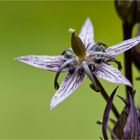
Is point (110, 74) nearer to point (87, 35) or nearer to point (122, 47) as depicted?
point (122, 47)

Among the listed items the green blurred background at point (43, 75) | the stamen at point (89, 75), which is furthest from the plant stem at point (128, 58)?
the green blurred background at point (43, 75)

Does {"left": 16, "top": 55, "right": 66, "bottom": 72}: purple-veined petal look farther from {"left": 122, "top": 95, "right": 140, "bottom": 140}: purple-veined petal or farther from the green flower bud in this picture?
{"left": 122, "top": 95, "right": 140, "bottom": 140}: purple-veined petal

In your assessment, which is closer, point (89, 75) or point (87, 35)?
point (89, 75)

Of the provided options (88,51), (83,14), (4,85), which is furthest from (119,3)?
(83,14)

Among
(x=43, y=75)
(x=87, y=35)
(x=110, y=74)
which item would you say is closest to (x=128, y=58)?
(x=87, y=35)

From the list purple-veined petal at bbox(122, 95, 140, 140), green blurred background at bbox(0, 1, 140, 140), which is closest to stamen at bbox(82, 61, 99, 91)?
purple-veined petal at bbox(122, 95, 140, 140)

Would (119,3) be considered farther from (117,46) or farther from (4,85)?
(4,85)
